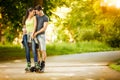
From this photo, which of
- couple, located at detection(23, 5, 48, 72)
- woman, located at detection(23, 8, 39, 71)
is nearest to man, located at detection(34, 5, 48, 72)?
couple, located at detection(23, 5, 48, 72)

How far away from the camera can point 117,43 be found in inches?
1639

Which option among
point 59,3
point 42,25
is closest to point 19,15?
point 59,3

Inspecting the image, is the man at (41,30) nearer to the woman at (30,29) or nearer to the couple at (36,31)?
the couple at (36,31)

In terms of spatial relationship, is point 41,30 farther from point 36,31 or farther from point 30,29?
point 30,29

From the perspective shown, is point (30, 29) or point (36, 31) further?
point (36, 31)

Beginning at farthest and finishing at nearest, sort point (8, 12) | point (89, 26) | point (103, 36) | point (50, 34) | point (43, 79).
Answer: point (50, 34) < point (89, 26) < point (103, 36) < point (8, 12) < point (43, 79)

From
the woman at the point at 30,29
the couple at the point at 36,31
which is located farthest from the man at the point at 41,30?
the woman at the point at 30,29

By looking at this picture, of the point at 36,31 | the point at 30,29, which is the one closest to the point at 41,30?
the point at 36,31

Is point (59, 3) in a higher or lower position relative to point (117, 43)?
higher

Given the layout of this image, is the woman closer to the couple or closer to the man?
the couple

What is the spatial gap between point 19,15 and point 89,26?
17.3 meters

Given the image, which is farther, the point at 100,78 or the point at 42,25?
the point at 42,25

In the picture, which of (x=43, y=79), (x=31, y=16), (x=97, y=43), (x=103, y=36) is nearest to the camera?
(x=43, y=79)

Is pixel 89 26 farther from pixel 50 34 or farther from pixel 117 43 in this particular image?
pixel 50 34
